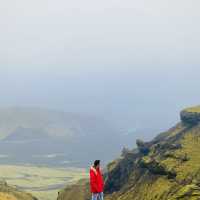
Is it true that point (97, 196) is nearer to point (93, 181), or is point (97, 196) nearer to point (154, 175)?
point (93, 181)

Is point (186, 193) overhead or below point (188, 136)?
below

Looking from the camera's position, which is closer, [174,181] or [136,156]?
[174,181]

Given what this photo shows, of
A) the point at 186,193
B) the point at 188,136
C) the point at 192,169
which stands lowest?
the point at 186,193

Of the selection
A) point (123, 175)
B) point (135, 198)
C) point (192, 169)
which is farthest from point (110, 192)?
point (192, 169)

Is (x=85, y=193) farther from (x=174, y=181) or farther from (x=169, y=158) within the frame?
(x=174, y=181)

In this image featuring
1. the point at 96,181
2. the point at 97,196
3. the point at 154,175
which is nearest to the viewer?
the point at 96,181

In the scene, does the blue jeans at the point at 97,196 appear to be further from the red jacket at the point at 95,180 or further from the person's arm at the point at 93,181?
the person's arm at the point at 93,181

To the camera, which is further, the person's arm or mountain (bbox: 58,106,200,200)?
mountain (bbox: 58,106,200,200)

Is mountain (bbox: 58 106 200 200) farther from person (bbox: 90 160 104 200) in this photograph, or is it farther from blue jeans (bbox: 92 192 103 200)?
person (bbox: 90 160 104 200)

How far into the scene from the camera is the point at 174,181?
127 m

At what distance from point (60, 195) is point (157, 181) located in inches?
2698

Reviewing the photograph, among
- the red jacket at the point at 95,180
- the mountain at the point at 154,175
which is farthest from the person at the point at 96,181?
the mountain at the point at 154,175

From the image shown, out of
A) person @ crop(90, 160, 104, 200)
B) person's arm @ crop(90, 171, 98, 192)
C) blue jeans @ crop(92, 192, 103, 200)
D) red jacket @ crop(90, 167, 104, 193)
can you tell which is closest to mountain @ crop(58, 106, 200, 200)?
blue jeans @ crop(92, 192, 103, 200)

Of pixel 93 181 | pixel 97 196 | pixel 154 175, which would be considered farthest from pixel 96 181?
pixel 154 175
